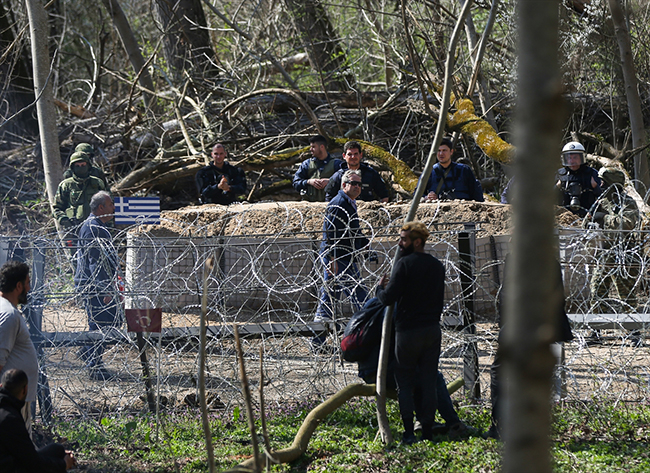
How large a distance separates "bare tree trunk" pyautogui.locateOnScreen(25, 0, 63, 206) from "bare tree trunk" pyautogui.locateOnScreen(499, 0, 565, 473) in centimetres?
957

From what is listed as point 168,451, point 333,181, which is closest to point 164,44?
point 333,181

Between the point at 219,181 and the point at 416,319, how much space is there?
6.09m

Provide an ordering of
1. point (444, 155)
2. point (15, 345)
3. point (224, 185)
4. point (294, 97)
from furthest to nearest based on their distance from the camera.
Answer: point (294, 97), point (224, 185), point (444, 155), point (15, 345)

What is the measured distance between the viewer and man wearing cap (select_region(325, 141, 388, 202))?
8219 mm

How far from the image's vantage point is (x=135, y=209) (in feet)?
23.3

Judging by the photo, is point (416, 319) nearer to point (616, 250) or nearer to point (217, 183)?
point (616, 250)

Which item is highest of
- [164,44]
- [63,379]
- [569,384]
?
[164,44]

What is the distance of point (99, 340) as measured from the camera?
18.6 feet

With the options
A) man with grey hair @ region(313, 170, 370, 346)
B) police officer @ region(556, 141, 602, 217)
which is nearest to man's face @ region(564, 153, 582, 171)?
police officer @ region(556, 141, 602, 217)

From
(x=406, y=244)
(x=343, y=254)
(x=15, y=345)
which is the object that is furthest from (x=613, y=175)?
(x=15, y=345)

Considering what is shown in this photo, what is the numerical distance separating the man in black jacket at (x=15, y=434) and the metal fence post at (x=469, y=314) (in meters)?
3.08

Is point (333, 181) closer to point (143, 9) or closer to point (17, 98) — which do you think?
point (17, 98)

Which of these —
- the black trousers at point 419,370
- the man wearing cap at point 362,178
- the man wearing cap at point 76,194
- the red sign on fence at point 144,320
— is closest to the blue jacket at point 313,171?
the man wearing cap at point 362,178

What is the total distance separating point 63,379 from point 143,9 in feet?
70.1
